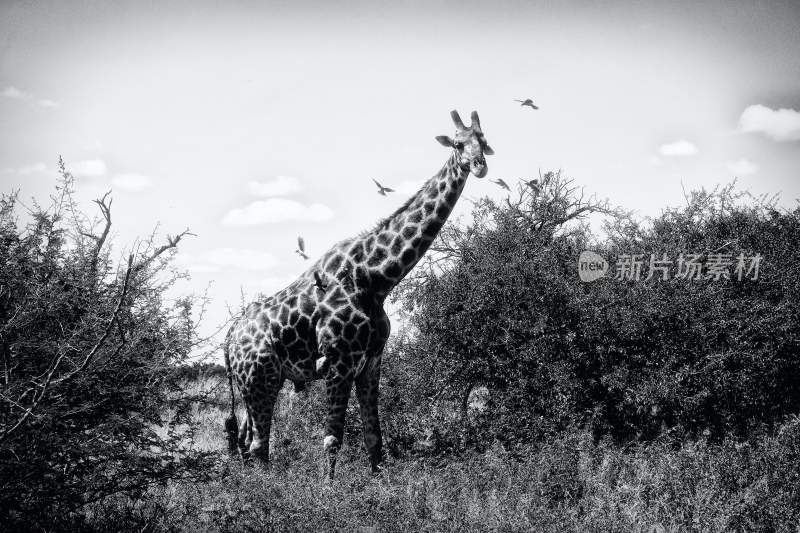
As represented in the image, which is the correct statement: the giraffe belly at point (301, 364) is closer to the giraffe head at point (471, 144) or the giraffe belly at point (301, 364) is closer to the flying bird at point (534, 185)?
the giraffe head at point (471, 144)

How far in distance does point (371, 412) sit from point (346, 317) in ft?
4.42

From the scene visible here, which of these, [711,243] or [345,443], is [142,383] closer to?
[345,443]

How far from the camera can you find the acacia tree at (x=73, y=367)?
5.03m

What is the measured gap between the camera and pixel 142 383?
6223mm

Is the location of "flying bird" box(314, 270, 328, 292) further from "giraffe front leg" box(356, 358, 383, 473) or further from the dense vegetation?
the dense vegetation

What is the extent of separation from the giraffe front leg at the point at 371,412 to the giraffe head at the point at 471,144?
2748mm

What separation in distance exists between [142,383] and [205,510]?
56.7 inches

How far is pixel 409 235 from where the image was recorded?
8008mm

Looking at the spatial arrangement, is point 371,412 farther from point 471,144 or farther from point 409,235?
point 471,144

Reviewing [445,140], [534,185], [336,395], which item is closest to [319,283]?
[336,395]

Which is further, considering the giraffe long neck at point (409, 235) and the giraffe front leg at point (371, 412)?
the giraffe front leg at point (371, 412)

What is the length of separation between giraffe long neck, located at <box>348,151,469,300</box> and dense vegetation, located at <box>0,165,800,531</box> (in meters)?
2.20

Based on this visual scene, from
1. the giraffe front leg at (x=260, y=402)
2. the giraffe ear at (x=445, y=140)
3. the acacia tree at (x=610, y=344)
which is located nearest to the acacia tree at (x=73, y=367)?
the giraffe front leg at (x=260, y=402)

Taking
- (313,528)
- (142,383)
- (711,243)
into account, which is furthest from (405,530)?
(711,243)
